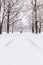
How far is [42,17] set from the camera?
31.6 metres

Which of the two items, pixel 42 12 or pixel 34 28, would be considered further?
pixel 42 12

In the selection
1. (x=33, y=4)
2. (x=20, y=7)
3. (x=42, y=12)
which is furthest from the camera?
(x=42, y=12)

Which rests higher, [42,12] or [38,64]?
[42,12]

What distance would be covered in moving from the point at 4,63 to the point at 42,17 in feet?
96.1

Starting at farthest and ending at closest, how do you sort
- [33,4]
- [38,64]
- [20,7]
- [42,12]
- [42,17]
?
1. [42,17]
2. [42,12]
3. [20,7]
4. [33,4]
5. [38,64]

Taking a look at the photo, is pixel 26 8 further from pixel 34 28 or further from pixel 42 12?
pixel 42 12

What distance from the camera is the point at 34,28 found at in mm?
18078

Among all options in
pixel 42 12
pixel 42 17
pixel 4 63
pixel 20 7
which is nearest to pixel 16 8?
pixel 20 7

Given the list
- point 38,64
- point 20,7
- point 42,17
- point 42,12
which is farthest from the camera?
point 42,17

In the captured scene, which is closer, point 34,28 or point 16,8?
point 34,28

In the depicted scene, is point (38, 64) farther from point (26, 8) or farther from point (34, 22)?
point (26, 8)

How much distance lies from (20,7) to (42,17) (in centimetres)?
1251

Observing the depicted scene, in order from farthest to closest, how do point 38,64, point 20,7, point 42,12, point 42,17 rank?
point 42,17, point 42,12, point 20,7, point 38,64

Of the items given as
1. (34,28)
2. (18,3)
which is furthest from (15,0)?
(34,28)
